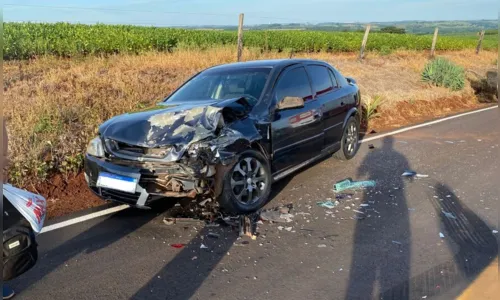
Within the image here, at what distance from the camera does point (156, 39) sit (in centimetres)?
2442

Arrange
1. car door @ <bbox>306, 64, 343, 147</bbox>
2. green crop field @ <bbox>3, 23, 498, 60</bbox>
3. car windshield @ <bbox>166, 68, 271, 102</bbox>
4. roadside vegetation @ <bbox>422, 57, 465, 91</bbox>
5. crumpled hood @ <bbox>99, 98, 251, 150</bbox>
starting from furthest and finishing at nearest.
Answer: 1. green crop field @ <bbox>3, 23, 498, 60</bbox>
2. roadside vegetation @ <bbox>422, 57, 465, 91</bbox>
3. car door @ <bbox>306, 64, 343, 147</bbox>
4. car windshield @ <bbox>166, 68, 271, 102</bbox>
5. crumpled hood @ <bbox>99, 98, 251, 150</bbox>

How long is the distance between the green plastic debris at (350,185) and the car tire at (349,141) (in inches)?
52.0

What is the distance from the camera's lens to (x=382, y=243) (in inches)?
187

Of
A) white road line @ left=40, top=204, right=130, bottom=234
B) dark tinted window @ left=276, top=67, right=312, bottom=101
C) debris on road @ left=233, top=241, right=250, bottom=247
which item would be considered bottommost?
white road line @ left=40, top=204, right=130, bottom=234

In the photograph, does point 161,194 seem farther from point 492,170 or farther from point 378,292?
point 492,170

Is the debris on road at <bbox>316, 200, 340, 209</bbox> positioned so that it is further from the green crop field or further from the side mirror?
the green crop field

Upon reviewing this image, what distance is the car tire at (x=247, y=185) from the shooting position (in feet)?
17.5

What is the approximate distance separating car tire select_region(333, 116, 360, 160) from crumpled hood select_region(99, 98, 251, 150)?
2743 mm

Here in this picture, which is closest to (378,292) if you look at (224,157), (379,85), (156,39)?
(224,157)

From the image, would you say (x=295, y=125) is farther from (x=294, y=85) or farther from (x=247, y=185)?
(x=247, y=185)

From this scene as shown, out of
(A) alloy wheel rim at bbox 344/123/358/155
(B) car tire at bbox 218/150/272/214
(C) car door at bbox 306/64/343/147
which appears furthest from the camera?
(A) alloy wheel rim at bbox 344/123/358/155

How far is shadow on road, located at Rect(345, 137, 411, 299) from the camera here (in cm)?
397

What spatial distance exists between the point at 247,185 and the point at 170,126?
1086 mm

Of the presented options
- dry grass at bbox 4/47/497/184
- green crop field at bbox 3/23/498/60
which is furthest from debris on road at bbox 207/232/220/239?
green crop field at bbox 3/23/498/60
